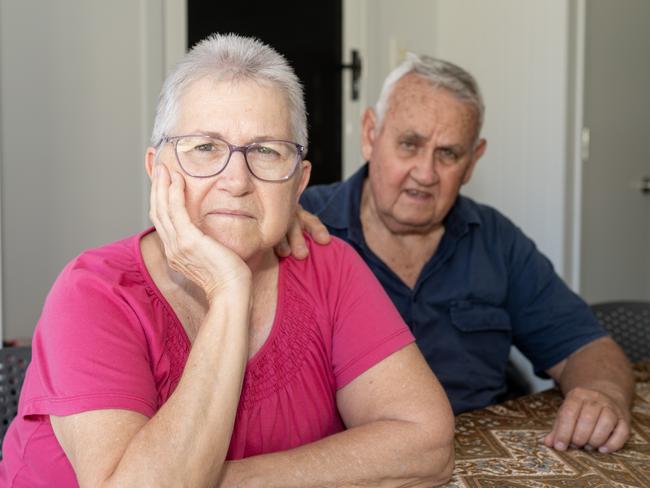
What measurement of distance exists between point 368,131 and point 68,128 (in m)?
1.16

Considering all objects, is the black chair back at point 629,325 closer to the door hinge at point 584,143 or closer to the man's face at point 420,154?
the man's face at point 420,154

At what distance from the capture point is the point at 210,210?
1.20 metres

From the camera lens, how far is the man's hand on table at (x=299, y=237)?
142cm

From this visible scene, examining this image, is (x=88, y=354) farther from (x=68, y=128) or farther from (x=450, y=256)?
(x=68, y=128)

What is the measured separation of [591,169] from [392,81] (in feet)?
5.82

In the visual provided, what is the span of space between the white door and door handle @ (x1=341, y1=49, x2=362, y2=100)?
1.04m

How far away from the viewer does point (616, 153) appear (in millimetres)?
3697

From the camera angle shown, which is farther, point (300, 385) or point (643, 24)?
point (643, 24)

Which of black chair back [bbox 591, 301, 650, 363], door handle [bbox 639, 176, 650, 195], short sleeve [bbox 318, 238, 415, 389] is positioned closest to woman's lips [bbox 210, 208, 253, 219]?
short sleeve [bbox 318, 238, 415, 389]

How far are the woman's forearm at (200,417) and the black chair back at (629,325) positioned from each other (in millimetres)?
1494

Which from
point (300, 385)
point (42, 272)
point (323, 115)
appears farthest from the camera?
point (323, 115)

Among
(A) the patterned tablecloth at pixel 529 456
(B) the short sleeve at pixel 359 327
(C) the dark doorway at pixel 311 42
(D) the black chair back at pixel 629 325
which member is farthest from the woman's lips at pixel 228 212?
(C) the dark doorway at pixel 311 42

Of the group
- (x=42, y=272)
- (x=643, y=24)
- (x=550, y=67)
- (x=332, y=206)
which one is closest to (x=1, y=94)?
(x=42, y=272)

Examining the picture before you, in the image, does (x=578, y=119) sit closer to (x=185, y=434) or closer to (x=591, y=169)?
(x=591, y=169)
